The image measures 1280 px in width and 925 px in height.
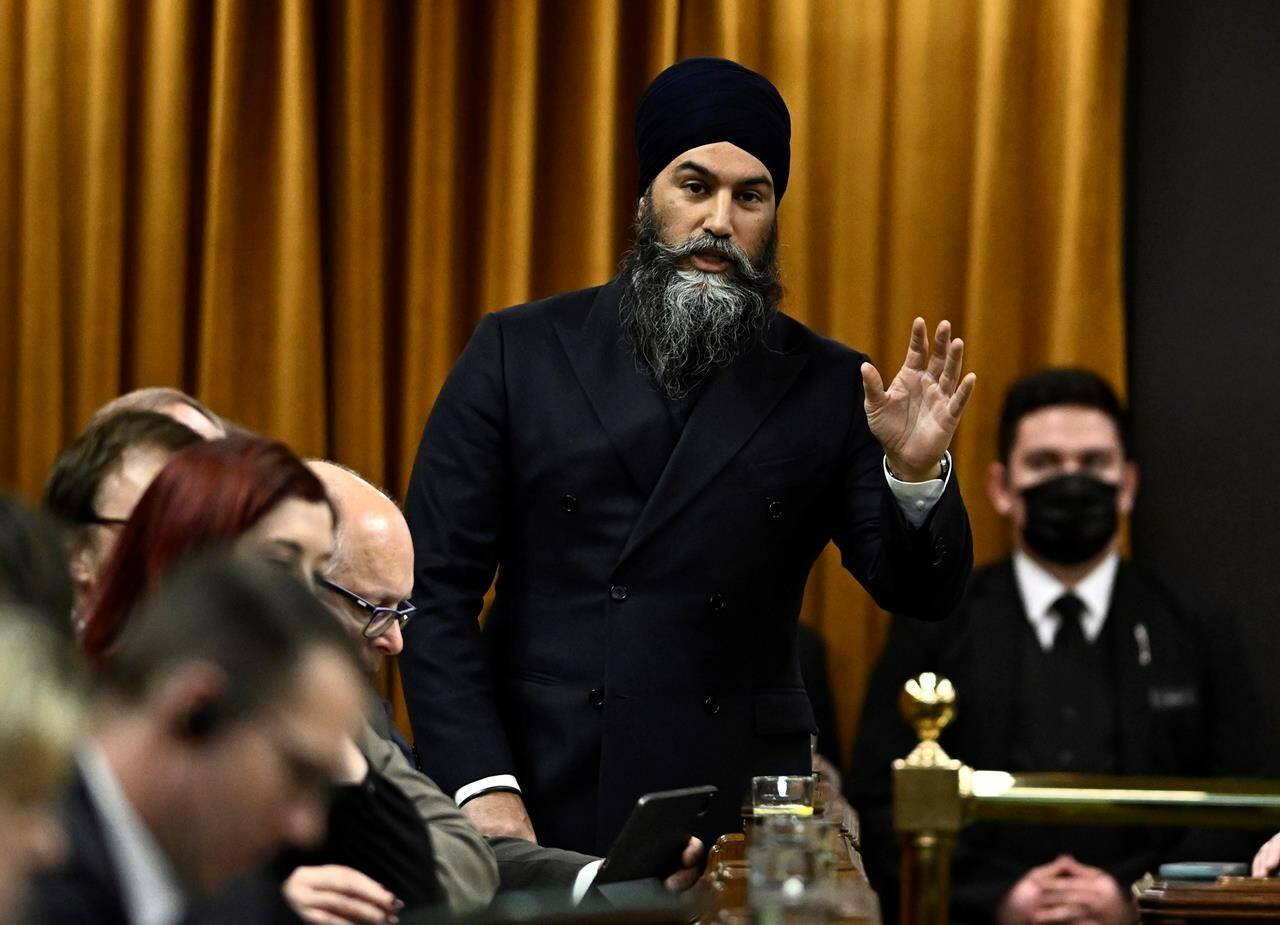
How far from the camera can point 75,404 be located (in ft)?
16.2

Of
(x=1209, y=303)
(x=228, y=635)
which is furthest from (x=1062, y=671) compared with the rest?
(x=228, y=635)

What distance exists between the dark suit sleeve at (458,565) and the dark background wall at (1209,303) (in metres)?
2.19

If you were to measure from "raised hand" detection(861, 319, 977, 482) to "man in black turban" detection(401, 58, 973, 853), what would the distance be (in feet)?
0.23

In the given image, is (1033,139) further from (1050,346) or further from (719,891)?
(719,891)

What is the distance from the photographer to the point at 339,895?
2.06 metres

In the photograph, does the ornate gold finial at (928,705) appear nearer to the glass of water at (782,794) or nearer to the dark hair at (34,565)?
the glass of water at (782,794)

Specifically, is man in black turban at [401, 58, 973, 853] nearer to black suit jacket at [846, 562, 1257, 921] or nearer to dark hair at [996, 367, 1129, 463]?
black suit jacket at [846, 562, 1257, 921]

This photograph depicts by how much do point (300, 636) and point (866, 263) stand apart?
368 centimetres

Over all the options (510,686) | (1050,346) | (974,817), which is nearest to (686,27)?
(1050,346)

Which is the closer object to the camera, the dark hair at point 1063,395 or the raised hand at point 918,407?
the raised hand at point 918,407

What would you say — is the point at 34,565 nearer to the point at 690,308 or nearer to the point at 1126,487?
the point at 690,308

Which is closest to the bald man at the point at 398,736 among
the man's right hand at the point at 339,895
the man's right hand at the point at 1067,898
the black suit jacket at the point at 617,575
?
the man's right hand at the point at 339,895

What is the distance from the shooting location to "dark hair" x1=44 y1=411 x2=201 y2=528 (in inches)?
101

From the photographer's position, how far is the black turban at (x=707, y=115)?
10.9 feet
